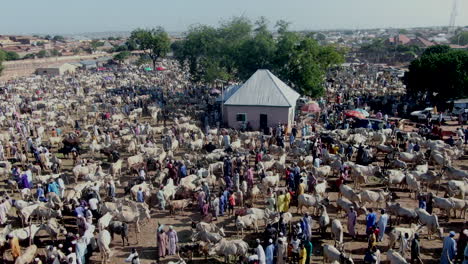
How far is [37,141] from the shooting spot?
21688 mm

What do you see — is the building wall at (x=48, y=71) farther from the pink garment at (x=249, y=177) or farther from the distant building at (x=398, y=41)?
the distant building at (x=398, y=41)

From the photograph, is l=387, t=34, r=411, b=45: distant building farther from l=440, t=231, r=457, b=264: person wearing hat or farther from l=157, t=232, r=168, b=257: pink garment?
l=157, t=232, r=168, b=257: pink garment

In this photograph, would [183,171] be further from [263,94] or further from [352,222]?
[263,94]

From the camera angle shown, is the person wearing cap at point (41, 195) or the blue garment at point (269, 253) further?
the person wearing cap at point (41, 195)

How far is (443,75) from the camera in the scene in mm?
29953

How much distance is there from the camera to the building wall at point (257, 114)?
25.4 metres

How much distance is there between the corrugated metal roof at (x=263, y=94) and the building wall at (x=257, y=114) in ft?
1.00

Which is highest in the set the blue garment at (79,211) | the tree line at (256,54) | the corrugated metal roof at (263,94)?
the tree line at (256,54)

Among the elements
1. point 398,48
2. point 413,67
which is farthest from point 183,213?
point 398,48

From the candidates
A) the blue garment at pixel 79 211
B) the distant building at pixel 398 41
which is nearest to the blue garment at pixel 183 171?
the blue garment at pixel 79 211

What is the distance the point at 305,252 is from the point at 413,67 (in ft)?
92.7

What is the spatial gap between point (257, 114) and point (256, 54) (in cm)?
1084

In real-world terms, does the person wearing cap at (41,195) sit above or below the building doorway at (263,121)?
below

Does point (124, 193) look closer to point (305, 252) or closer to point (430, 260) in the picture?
point (305, 252)
